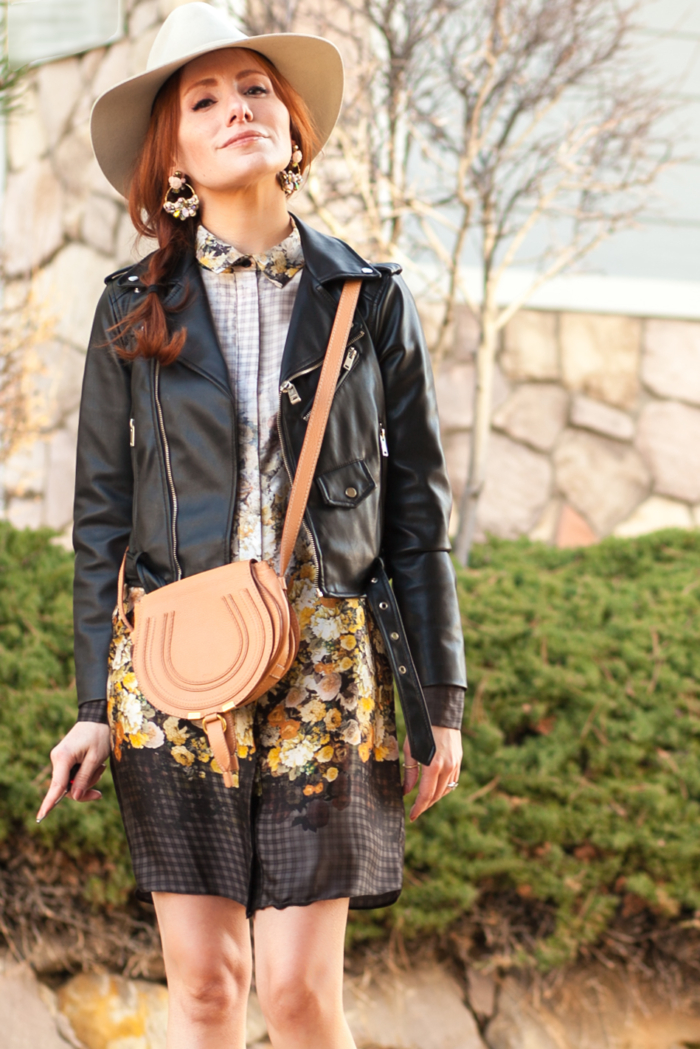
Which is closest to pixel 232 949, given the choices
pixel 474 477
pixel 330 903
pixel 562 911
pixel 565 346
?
pixel 330 903

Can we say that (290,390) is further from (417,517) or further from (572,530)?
(572,530)

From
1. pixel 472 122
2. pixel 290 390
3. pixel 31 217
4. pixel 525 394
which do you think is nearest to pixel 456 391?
pixel 525 394

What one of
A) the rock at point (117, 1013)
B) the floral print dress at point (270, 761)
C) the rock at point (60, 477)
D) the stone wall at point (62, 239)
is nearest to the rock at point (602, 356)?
the stone wall at point (62, 239)

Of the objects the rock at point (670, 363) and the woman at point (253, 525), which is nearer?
the woman at point (253, 525)

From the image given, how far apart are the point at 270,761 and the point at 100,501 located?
1.82 feet

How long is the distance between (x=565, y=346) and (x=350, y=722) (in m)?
4.74

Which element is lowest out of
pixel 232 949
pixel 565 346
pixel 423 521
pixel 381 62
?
pixel 232 949

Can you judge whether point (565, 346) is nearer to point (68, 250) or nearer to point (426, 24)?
point (426, 24)

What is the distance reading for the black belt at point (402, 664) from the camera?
5.58 feet

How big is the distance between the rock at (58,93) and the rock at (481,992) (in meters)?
5.06

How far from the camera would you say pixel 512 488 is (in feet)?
19.5

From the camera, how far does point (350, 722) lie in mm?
1681

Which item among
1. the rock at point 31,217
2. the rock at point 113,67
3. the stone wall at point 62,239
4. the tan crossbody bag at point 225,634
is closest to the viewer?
Result: the tan crossbody bag at point 225,634

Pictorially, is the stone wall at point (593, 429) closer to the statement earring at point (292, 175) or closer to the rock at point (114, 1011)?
the rock at point (114, 1011)
